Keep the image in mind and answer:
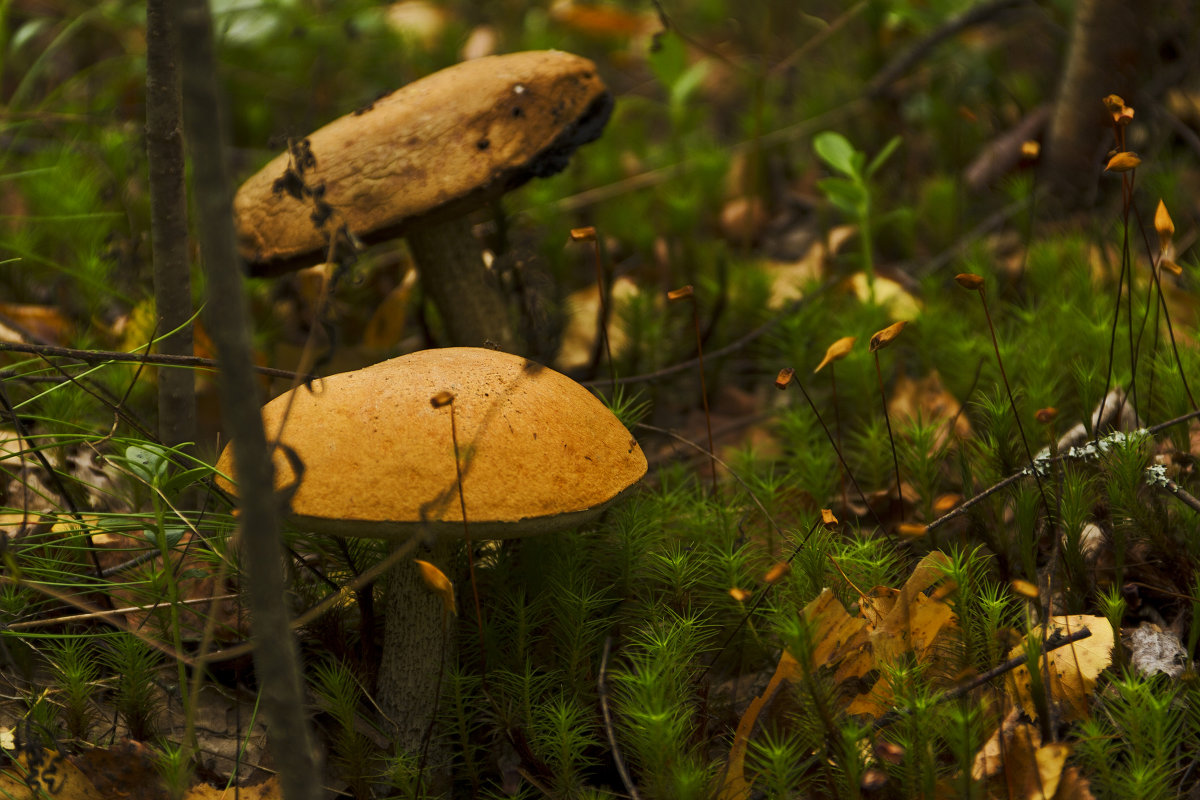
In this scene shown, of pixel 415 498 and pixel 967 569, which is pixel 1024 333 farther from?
pixel 415 498

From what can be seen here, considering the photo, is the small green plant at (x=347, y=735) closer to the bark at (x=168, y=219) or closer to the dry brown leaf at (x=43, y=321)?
the bark at (x=168, y=219)

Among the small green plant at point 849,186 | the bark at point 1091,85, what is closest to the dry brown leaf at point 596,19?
the bark at point 1091,85

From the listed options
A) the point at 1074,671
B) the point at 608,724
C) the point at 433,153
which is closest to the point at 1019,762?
the point at 1074,671

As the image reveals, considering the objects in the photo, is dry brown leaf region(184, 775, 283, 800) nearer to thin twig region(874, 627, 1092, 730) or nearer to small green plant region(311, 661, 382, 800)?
small green plant region(311, 661, 382, 800)

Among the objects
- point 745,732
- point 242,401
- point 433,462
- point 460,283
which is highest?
point 242,401

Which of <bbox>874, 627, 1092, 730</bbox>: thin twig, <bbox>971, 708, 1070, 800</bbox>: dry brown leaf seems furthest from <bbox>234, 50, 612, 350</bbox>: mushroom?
<bbox>971, 708, 1070, 800</bbox>: dry brown leaf

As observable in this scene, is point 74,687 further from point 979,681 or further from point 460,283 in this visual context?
point 979,681
